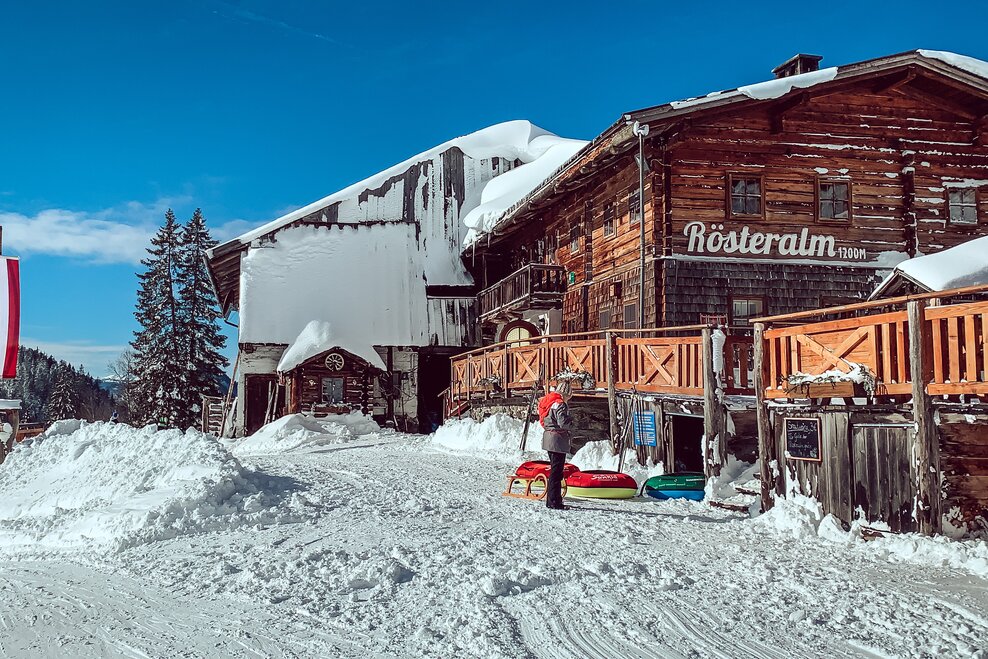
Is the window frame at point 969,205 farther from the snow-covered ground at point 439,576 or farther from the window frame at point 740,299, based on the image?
the snow-covered ground at point 439,576

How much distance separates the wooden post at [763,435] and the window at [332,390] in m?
21.3

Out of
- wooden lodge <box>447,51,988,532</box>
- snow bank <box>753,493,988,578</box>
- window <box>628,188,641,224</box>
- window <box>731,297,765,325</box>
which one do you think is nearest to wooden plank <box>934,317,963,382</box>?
snow bank <box>753,493,988,578</box>

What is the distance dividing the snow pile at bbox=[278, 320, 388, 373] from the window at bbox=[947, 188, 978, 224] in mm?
19207

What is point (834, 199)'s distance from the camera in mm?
18750

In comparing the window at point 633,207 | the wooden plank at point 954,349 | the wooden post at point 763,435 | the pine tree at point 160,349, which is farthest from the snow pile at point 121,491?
the pine tree at point 160,349

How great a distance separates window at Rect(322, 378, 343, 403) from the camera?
2912 centimetres

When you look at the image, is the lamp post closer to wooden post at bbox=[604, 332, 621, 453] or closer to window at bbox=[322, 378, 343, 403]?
wooden post at bbox=[604, 332, 621, 453]

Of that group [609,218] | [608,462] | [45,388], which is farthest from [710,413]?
[45,388]

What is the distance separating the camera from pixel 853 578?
260 inches

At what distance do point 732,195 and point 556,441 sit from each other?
10969mm

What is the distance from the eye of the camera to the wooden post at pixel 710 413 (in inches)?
444

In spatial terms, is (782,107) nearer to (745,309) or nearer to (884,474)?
(745,309)

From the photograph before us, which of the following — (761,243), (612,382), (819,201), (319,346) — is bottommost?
(612,382)

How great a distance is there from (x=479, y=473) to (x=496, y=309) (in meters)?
13.3
